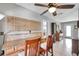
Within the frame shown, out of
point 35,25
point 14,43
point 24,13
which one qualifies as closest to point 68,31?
point 35,25

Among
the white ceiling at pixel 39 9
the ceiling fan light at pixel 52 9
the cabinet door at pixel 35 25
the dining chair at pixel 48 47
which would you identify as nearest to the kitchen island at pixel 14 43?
the cabinet door at pixel 35 25

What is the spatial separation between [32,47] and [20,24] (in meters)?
0.44

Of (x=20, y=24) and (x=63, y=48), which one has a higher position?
(x=20, y=24)

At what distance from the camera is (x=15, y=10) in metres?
1.59

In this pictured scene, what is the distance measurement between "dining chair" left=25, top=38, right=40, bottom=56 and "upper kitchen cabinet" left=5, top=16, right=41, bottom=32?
0.68 ft

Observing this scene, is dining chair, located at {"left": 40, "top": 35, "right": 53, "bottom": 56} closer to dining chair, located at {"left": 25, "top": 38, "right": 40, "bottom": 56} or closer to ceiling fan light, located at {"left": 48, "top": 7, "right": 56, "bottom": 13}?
dining chair, located at {"left": 25, "top": 38, "right": 40, "bottom": 56}

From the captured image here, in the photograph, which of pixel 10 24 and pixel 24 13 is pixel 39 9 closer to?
pixel 24 13

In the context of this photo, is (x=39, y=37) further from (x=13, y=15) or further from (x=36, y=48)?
(x=13, y=15)

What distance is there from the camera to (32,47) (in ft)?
5.53

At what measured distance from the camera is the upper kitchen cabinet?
1556mm

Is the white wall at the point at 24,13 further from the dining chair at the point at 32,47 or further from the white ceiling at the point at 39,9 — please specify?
the dining chair at the point at 32,47

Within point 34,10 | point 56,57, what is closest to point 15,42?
point 34,10

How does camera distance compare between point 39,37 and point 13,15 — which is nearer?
point 13,15

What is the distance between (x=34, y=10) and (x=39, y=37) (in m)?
0.47
